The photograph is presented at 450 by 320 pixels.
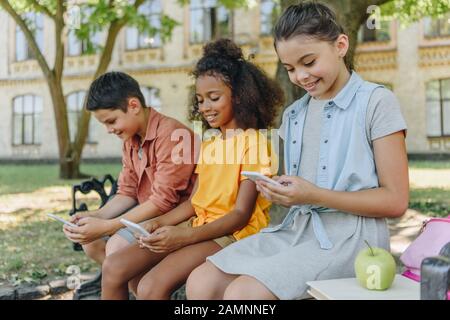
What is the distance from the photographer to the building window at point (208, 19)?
58.3ft

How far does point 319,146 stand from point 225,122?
0.48 m

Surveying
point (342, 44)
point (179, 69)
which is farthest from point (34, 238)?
point (179, 69)

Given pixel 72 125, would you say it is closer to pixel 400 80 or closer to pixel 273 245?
pixel 400 80

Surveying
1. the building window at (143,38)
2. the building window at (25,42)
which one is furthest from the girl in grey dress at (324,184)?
the building window at (25,42)

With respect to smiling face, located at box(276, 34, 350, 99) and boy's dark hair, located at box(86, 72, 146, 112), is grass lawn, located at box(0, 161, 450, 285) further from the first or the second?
smiling face, located at box(276, 34, 350, 99)

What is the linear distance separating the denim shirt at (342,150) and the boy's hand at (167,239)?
32 cm

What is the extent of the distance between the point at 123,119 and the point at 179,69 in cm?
1632

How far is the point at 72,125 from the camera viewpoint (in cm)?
1956

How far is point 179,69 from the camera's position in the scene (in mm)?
18406

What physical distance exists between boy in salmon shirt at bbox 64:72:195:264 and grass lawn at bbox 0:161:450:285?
4.51 ft

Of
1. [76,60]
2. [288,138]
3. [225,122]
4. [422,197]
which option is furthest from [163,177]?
[76,60]

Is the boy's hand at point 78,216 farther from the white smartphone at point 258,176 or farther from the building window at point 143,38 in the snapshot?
the building window at point 143,38

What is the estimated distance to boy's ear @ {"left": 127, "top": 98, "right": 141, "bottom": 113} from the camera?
93.8 inches

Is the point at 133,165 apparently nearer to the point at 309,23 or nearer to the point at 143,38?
the point at 309,23
